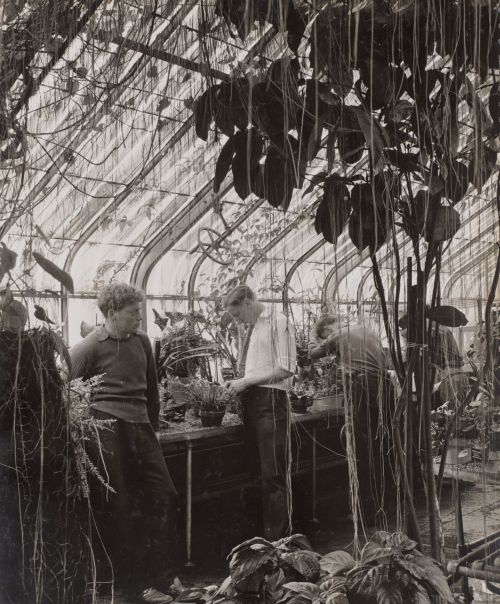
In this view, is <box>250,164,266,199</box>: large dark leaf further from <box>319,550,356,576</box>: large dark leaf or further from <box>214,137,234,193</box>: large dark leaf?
<box>319,550,356,576</box>: large dark leaf

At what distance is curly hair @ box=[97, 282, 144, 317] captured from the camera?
3.77 feet

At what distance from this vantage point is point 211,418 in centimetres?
149

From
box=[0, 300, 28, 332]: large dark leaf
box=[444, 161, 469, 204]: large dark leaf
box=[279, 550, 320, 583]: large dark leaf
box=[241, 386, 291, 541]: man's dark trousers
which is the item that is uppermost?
box=[444, 161, 469, 204]: large dark leaf

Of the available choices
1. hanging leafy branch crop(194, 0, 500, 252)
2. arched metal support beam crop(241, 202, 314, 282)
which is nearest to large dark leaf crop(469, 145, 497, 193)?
hanging leafy branch crop(194, 0, 500, 252)

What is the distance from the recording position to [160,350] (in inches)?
61.2

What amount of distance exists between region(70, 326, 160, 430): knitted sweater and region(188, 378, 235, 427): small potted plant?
23cm

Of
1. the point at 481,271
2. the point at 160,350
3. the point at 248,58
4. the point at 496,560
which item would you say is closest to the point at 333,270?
the point at 481,271

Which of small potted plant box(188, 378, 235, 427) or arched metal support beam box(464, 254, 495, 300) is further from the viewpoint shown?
small potted plant box(188, 378, 235, 427)

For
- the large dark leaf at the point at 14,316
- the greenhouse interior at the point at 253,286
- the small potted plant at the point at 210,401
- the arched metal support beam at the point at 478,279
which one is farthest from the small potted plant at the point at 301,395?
the large dark leaf at the point at 14,316

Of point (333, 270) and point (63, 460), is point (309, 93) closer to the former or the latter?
point (333, 270)

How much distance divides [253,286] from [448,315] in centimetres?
40

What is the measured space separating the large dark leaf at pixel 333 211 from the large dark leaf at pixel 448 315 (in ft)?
0.82

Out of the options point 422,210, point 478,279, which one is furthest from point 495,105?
point 478,279

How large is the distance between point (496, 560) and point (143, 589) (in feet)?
2.40
